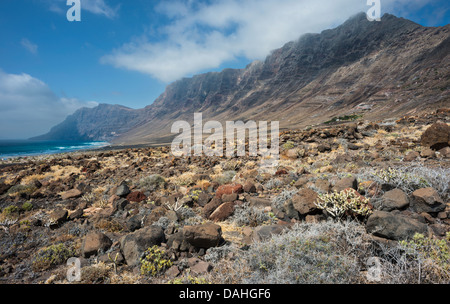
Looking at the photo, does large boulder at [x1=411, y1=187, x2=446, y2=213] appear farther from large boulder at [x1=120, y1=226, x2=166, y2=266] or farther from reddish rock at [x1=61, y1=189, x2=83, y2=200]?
reddish rock at [x1=61, y1=189, x2=83, y2=200]

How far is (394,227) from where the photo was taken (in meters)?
2.87

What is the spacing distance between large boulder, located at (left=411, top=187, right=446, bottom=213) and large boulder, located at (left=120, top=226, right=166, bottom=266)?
4.72 m

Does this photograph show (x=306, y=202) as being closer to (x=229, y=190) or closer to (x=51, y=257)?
(x=229, y=190)

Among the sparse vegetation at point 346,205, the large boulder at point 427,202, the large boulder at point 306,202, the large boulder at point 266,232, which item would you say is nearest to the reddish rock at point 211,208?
the large boulder at point 266,232

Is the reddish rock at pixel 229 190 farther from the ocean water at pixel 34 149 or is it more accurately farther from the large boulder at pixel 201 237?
the ocean water at pixel 34 149

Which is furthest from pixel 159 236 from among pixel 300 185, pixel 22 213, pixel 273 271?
pixel 22 213

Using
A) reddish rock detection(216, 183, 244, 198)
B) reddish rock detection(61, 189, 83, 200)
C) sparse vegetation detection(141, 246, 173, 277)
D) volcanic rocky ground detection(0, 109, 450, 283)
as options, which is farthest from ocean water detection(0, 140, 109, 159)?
sparse vegetation detection(141, 246, 173, 277)

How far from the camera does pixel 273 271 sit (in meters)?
2.65

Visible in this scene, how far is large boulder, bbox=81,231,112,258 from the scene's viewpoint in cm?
364

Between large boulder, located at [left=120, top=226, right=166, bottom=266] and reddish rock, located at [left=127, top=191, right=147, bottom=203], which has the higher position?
reddish rock, located at [left=127, top=191, right=147, bottom=203]

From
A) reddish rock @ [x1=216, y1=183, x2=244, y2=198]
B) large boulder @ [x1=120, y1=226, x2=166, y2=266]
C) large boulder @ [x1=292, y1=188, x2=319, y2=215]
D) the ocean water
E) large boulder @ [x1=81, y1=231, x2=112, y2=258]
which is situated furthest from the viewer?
the ocean water

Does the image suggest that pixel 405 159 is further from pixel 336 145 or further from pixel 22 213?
pixel 22 213

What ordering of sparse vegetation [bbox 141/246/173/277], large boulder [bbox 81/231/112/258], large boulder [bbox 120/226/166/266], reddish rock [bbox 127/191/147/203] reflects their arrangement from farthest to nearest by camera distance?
1. reddish rock [bbox 127/191/147/203]
2. large boulder [bbox 81/231/112/258]
3. large boulder [bbox 120/226/166/266]
4. sparse vegetation [bbox 141/246/173/277]

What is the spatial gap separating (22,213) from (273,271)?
7943 millimetres
